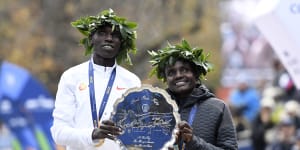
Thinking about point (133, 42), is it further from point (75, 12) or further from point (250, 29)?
point (250, 29)

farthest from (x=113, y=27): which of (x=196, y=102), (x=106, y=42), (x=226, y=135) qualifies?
(x=226, y=135)

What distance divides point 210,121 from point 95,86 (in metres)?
1.00

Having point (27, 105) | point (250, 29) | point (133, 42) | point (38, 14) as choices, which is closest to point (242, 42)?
point (250, 29)

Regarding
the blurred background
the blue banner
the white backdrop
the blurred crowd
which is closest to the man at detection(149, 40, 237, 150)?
the white backdrop

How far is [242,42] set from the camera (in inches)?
1201

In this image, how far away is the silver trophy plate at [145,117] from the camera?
27.0 ft

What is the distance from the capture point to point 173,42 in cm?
2242

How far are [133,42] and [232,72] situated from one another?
20619 millimetres

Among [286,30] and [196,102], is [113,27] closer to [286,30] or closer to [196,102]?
[196,102]

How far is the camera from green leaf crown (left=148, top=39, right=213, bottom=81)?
8680 millimetres

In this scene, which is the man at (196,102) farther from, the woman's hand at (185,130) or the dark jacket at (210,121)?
the woman's hand at (185,130)

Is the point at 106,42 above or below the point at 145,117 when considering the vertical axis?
above

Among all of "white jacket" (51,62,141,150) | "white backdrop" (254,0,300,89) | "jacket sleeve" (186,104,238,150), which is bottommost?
"jacket sleeve" (186,104,238,150)

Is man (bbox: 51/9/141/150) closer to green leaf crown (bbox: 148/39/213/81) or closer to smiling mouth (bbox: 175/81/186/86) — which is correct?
green leaf crown (bbox: 148/39/213/81)
